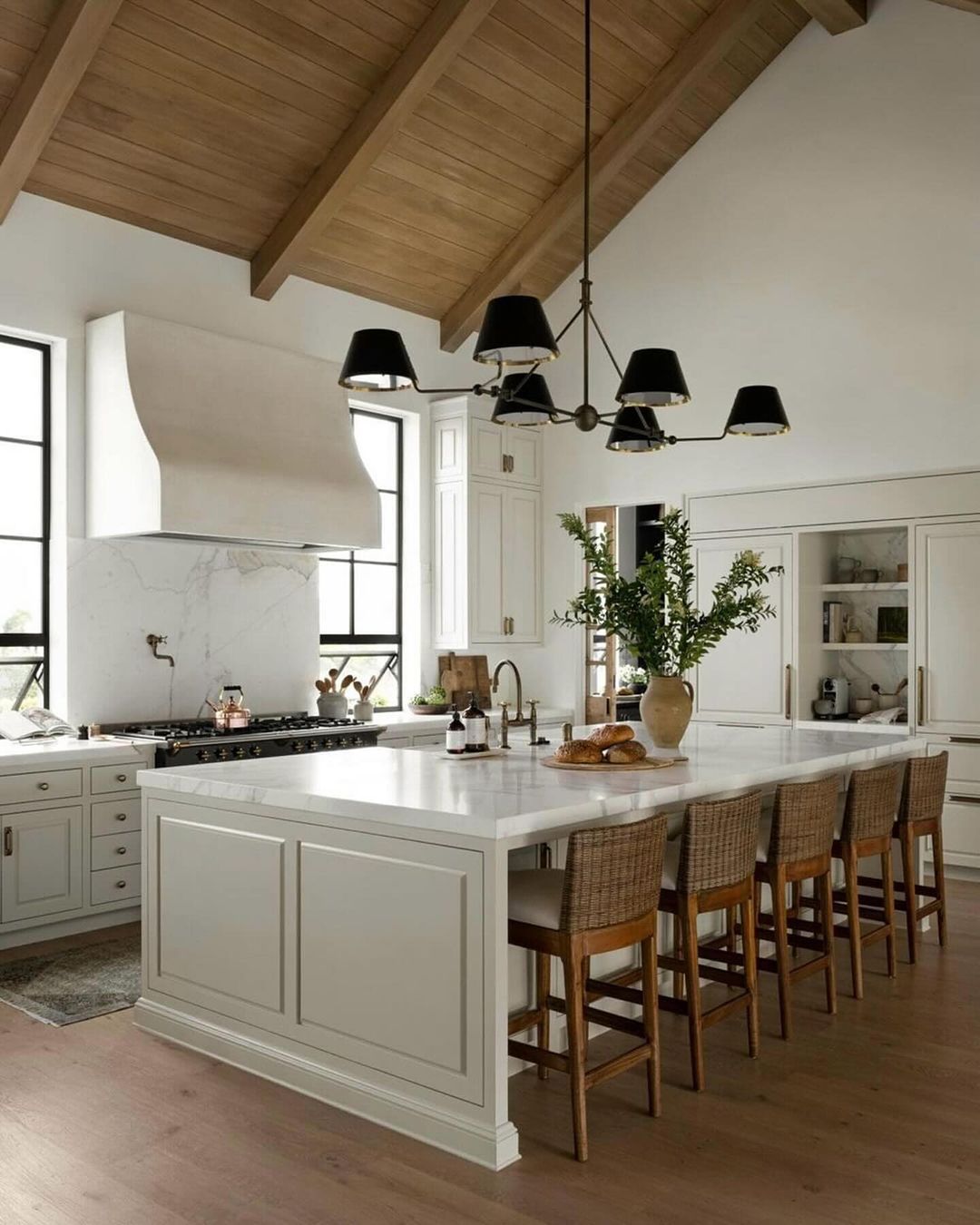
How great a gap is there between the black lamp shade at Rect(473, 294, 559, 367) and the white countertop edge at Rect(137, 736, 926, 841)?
4.84ft

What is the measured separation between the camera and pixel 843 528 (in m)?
7.02

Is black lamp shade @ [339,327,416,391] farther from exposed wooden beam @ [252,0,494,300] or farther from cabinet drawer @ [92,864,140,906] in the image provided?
cabinet drawer @ [92,864,140,906]

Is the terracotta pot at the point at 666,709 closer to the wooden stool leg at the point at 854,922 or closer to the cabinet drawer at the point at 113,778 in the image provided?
the wooden stool leg at the point at 854,922

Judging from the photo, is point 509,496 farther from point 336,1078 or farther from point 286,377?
point 336,1078

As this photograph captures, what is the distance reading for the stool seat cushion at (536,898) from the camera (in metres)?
3.21

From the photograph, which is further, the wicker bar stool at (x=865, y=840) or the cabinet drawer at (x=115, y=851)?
the cabinet drawer at (x=115, y=851)

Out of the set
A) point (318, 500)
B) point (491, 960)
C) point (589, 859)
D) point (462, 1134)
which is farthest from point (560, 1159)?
point (318, 500)

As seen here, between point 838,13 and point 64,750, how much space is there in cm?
608

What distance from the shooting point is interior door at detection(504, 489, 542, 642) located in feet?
27.0

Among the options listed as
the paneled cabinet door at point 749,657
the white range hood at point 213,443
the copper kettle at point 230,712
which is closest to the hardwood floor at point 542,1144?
the copper kettle at point 230,712

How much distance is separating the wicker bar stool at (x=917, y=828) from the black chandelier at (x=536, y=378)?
1.60 m

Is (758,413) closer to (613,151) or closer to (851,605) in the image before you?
(851,605)

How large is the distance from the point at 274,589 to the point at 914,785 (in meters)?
3.82

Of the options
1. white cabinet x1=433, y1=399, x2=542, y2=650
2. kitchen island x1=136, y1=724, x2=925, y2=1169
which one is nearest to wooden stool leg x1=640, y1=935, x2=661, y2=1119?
kitchen island x1=136, y1=724, x2=925, y2=1169
